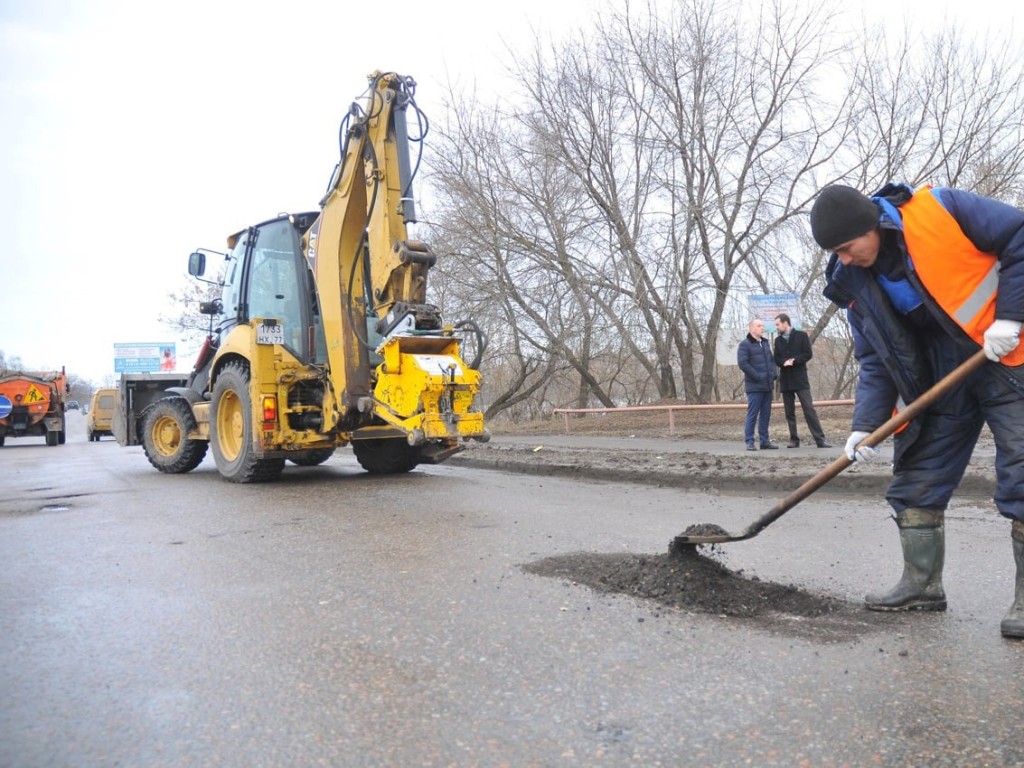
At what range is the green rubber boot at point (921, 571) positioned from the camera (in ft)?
11.6

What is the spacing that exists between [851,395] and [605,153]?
10.1 metres

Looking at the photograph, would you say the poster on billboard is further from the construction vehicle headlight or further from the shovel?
the shovel

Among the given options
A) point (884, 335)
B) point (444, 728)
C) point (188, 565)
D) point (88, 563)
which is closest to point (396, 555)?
point (188, 565)

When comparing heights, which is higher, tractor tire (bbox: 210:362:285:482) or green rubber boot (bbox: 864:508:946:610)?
tractor tire (bbox: 210:362:285:482)

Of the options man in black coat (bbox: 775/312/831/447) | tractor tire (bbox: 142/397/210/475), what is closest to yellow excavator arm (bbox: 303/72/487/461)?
tractor tire (bbox: 142/397/210/475)

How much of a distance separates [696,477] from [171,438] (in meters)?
7.11

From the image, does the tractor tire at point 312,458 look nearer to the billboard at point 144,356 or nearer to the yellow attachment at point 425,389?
the yellow attachment at point 425,389

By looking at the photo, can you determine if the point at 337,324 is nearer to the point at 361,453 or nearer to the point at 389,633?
the point at 361,453

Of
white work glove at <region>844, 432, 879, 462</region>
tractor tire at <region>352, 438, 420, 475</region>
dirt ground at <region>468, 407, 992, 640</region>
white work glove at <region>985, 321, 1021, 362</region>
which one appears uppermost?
white work glove at <region>985, 321, 1021, 362</region>

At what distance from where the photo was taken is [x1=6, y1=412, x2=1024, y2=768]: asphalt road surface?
7.68 ft

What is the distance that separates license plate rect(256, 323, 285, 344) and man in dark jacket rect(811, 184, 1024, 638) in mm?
6328

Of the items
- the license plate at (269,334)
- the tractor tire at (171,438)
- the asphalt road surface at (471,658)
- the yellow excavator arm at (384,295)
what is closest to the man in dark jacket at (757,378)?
the yellow excavator arm at (384,295)

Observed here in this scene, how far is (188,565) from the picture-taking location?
4777 mm

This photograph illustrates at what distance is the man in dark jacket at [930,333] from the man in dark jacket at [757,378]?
725cm
